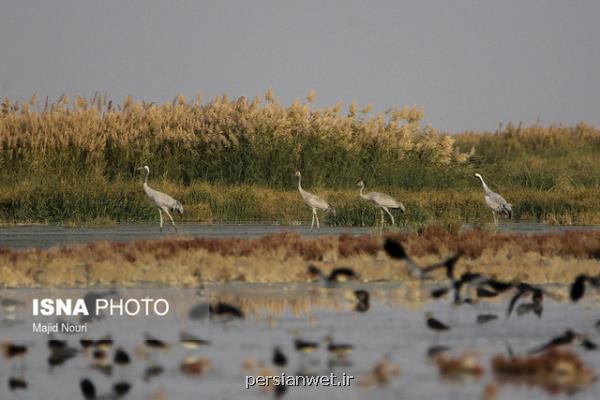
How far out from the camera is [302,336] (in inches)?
376

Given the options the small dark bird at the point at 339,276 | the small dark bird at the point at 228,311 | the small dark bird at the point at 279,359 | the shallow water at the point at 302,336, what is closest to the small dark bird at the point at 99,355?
the shallow water at the point at 302,336

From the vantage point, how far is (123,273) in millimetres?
13266

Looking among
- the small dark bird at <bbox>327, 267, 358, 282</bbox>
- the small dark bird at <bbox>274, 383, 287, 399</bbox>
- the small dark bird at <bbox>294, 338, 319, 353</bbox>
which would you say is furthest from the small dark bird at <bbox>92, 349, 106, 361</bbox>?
the small dark bird at <bbox>327, 267, 358, 282</bbox>

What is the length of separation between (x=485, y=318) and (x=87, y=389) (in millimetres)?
4175

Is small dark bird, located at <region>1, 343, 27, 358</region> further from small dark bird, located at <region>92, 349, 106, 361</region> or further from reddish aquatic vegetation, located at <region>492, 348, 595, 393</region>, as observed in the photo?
reddish aquatic vegetation, located at <region>492, 348, 595, 393</region>

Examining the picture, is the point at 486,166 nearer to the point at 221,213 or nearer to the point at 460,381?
the point at 221,213

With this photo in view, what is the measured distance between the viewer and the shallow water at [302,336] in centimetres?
768

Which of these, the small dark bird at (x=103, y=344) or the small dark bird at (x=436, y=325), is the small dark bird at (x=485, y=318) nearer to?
the small dark bird at (x=436, y=325)

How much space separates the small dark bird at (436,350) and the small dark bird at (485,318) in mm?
1473

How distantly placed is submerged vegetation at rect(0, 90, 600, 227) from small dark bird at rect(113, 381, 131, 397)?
16026 mm

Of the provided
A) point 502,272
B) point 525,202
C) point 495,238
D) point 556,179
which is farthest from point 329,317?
point 556,179

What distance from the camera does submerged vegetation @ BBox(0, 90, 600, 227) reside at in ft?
82.4

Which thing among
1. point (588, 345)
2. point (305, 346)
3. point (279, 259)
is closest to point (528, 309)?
point (588, 345)

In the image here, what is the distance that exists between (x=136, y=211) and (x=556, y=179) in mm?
10551
